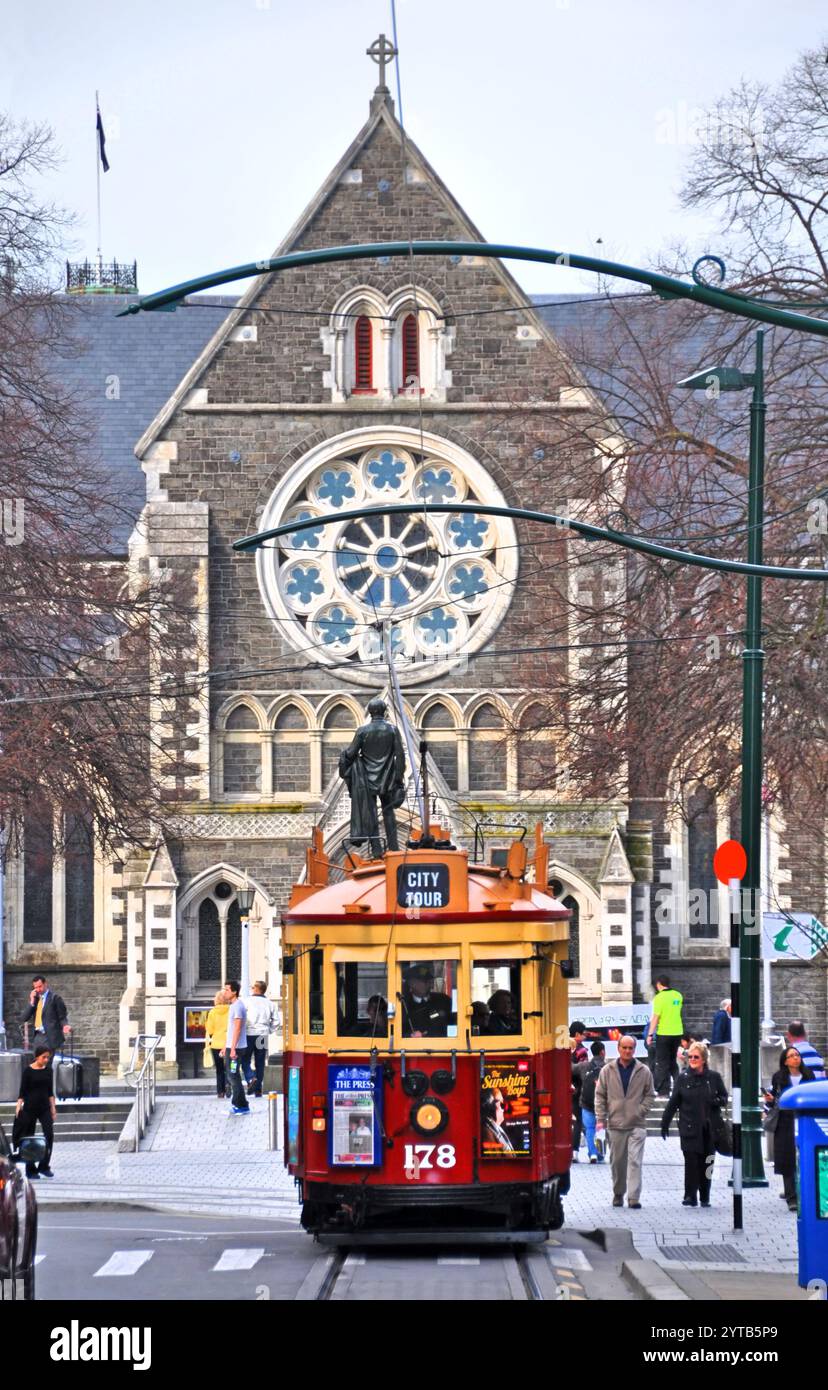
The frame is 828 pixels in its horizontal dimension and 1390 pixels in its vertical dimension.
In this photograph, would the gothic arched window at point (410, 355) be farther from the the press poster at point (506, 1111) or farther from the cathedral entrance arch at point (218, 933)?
the the press poster at point (506, 1111)

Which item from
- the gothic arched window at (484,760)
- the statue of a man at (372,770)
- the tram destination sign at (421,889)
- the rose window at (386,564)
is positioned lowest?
the tram destination sign at (421,889)

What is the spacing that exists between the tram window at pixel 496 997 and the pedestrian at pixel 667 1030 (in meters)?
12.6

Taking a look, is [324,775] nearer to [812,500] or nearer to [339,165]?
[339,165]

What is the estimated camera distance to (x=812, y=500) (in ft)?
78.7

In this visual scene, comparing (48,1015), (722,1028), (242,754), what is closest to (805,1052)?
(722,1028)

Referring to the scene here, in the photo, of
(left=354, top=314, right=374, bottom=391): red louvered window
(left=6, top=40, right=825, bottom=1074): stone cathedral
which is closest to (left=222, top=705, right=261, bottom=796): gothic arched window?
(left=6, top=40, right=825, bottom=1074): stone cathedral

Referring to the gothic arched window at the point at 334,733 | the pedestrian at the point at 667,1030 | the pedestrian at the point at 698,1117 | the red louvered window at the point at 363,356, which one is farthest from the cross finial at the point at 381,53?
the pedestrian at the point at 698,1117

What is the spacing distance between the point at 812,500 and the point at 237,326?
18353 millimetres

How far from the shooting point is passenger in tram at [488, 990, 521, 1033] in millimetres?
17859

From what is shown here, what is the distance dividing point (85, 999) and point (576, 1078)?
16757mm

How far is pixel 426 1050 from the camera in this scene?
58.0ft

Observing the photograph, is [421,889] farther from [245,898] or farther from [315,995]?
[245,898]

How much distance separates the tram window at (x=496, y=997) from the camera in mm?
17844

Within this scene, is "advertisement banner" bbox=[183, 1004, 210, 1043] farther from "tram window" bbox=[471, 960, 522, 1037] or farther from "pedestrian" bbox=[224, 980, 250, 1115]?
"tram window" bbox=[471, 960, 522, 1037]
